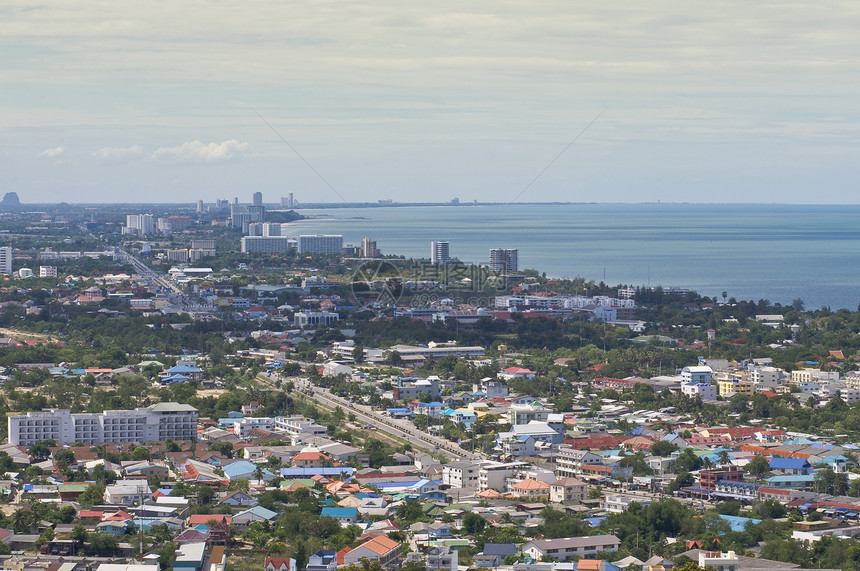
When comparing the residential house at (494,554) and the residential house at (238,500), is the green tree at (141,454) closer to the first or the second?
the residential house at (238,500)

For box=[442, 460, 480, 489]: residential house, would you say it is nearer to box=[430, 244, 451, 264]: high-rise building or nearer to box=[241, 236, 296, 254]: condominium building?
box=[430, 244, 451, 264]: high-rise building

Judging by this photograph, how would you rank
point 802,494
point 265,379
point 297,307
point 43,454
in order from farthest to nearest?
point 297,307
point 265,379
point 43,454
point 802,494

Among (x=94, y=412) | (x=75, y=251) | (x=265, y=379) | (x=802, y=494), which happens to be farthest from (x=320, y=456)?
(x=75, y=251)

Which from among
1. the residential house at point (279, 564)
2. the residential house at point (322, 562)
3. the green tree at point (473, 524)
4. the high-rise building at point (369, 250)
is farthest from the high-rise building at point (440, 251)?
the residential house at point (279, 564)

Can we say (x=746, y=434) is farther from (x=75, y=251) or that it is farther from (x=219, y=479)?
(x=75, y=251)

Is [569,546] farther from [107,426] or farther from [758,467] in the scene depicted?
[107,426]

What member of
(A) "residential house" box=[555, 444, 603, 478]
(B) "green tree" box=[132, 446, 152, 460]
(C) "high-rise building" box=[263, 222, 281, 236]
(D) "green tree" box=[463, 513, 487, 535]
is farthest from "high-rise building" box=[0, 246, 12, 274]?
(D) "green tree" box=[463, 513, 487, 535]
